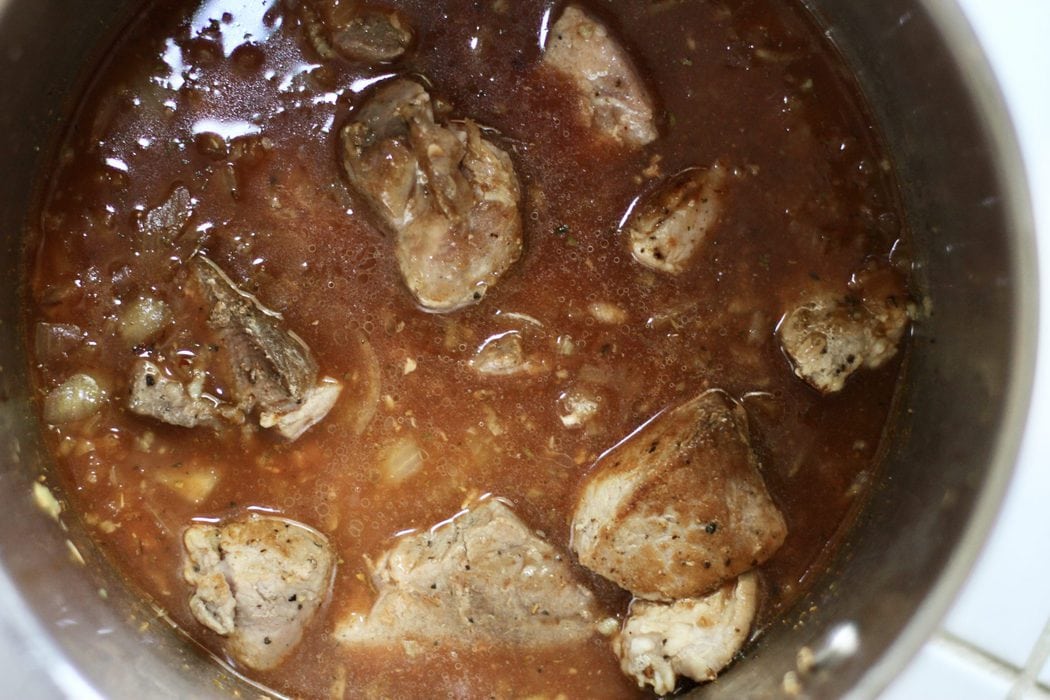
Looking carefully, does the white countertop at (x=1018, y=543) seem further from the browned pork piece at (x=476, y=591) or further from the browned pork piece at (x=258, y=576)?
the browned pork piece at (x=258, y=576)

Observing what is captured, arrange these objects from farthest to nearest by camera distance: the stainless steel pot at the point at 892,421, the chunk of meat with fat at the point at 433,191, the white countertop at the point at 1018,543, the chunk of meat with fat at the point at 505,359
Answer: the chunk of meat with fat at the point at 505,359 < the chunk of meat with fat at the point at 433,191 < the stainless steel pot at the point at 892,421 < the white countertop at the point at 1018,543

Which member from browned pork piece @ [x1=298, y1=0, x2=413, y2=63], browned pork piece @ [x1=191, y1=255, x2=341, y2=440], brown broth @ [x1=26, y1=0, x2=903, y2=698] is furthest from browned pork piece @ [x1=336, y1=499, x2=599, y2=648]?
browned pork piece @ [x1=298, y1=0, x2=413, y2=63]

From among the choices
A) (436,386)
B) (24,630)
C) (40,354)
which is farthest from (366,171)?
(24,630)

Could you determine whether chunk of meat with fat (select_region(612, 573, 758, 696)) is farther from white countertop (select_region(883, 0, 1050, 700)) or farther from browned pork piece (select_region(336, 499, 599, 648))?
white countertop (select_region(883, 0, 1050, 700))

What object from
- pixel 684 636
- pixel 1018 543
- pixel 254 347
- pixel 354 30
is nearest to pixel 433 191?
pixel 354 30

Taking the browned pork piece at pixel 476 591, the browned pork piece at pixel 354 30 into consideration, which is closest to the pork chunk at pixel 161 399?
the browned pork piece at pixel 476 591

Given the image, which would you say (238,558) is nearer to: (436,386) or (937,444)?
(436,386)

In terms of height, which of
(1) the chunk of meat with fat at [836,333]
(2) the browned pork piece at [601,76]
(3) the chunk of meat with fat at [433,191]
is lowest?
(1) the chunk of meat with fat at [836,333]
